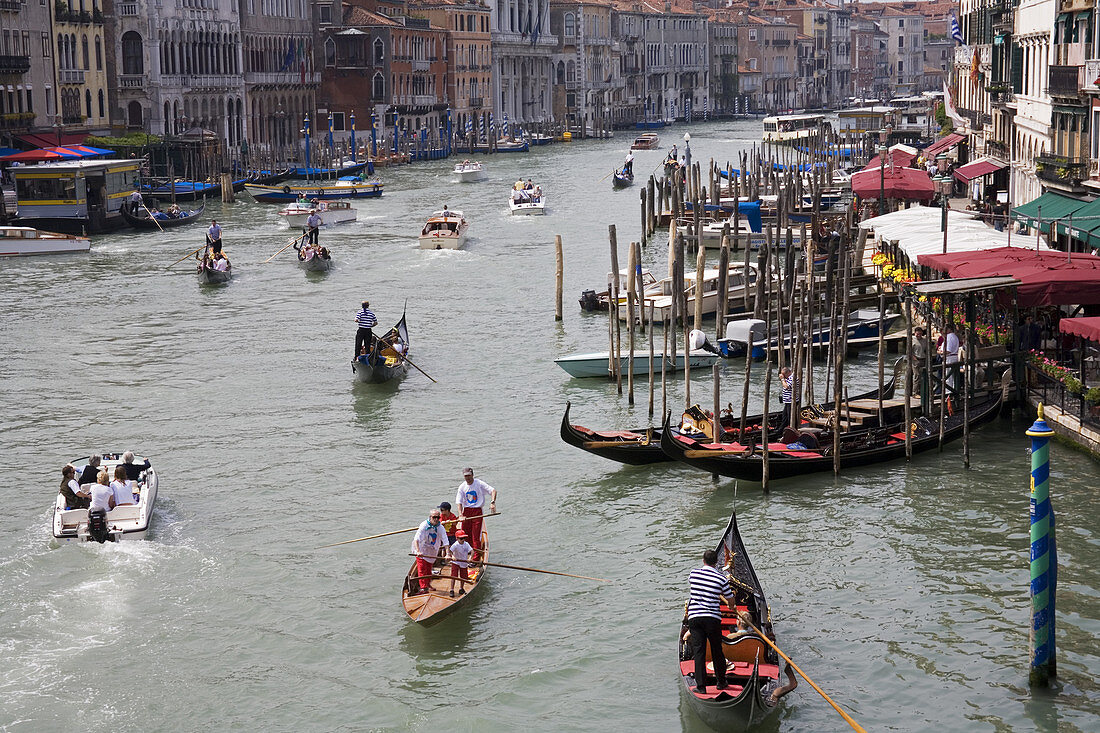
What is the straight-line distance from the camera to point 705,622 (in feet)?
30.6

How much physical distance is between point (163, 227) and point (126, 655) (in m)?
27.5

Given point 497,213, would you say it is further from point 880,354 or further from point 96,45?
point 880,354

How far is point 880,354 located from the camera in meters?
15.0

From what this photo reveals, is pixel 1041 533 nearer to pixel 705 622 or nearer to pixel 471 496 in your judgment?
pixel 705 622

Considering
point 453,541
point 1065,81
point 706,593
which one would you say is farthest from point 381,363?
point 1065,81

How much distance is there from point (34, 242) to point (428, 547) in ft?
76.4

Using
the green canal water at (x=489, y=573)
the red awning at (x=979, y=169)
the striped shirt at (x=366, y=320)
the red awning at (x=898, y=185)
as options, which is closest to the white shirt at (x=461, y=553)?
the green canal water at (x=489, y=573)

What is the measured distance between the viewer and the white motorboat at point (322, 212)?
37.0m

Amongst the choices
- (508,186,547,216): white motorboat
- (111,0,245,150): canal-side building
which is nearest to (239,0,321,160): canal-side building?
(111,0,245,150): canal-side building

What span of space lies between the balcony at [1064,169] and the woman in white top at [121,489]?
1474cm

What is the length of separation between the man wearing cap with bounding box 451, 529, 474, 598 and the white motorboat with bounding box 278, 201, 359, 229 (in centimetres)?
2512

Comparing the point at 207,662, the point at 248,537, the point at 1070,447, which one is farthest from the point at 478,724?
the point at 1070,447

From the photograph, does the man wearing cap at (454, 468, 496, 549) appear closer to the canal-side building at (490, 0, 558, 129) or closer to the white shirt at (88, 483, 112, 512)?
the white shirt at (88, 483, 112, 512)

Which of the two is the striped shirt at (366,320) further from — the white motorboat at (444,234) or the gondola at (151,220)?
the gondola at (151,220)
